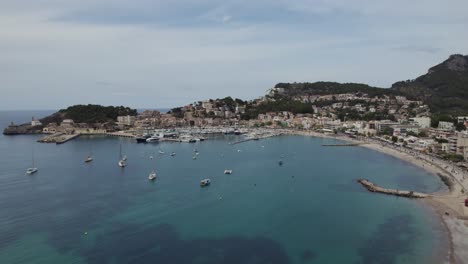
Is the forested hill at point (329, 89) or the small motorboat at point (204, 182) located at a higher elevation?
the forested hill at point (329, 89)

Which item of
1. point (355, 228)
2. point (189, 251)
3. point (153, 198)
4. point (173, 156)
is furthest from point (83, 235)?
point (173, 156)

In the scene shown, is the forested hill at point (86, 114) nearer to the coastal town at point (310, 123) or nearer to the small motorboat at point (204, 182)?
the coastal town at point (310, 123)

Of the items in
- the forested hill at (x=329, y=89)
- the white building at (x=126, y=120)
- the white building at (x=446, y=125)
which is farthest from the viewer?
the forested hill at (x=329, y=89)

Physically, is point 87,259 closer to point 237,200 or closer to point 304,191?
point 237,200

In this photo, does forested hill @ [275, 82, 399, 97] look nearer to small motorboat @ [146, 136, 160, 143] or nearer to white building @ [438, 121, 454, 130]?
white building @ [438, 121, 454, 130]

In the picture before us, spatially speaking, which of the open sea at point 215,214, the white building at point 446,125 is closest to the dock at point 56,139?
the open sea at point 215,214

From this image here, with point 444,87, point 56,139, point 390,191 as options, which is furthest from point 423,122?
point 56,139

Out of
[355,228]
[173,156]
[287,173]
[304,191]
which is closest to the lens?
[355,228]
